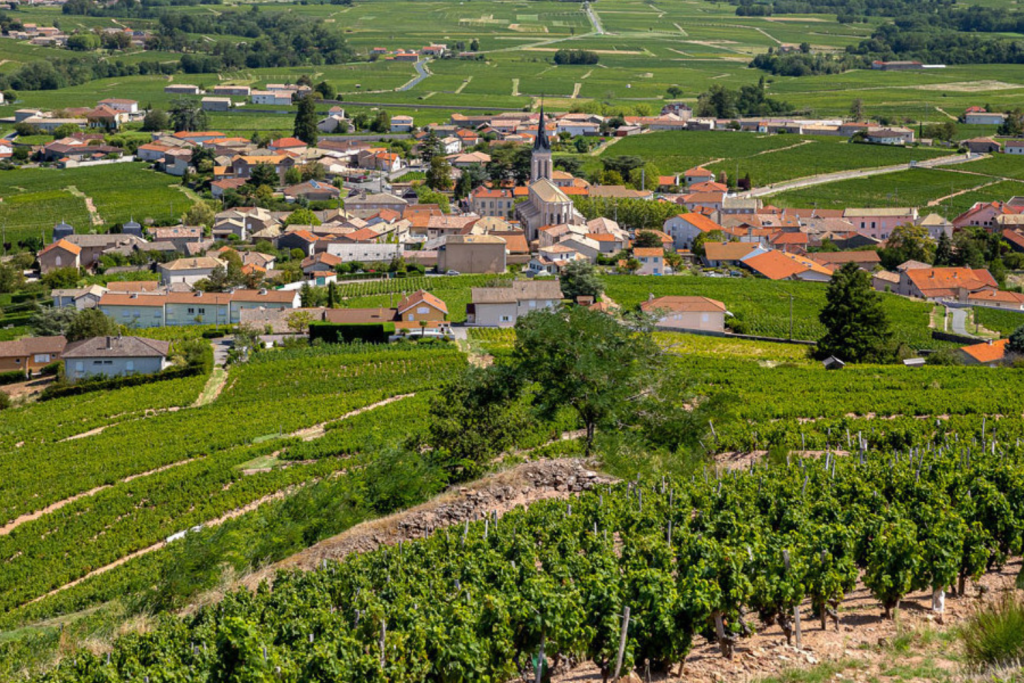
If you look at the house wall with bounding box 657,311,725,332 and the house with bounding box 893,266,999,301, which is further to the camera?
the house with bounding box 893,266,999,301

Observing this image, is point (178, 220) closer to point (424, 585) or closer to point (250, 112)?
point (250, 112)

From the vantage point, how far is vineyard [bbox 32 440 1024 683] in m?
12.8

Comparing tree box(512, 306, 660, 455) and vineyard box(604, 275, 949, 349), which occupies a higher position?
tree box(512, 306, 660, 455)

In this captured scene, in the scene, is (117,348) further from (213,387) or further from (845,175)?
(845,175)

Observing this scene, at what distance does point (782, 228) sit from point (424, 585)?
62.4 m

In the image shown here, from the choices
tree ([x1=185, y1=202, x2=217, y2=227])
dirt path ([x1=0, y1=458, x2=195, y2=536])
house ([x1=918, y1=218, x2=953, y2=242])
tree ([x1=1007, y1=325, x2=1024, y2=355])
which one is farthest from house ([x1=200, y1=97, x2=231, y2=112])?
tree ([x1=1007, y1=325, x2=1024, y2=355])

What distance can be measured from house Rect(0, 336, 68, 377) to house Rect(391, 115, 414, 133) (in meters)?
70.3

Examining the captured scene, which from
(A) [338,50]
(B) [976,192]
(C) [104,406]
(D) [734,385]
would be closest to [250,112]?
(A) [338,50]

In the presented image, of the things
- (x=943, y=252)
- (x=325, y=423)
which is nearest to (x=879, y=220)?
(x=943, y=252)

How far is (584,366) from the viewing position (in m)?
23.8

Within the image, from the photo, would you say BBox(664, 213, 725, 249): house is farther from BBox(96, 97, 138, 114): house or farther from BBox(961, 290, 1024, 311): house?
BBox(96, 97, 138, 114): house

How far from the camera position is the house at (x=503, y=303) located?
50.0 metres

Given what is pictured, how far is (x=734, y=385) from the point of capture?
34.7 metres

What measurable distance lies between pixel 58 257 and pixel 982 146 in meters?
83.6
